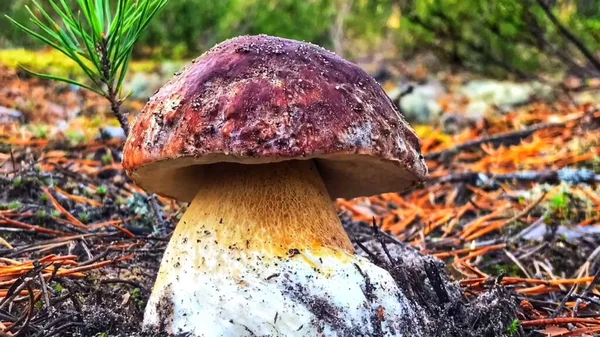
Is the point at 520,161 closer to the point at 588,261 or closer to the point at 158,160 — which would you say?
the point at 588,261

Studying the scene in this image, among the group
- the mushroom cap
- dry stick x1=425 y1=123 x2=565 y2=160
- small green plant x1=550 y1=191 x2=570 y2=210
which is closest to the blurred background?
dry stick x1=425 y1=123 x2=565 y2=160

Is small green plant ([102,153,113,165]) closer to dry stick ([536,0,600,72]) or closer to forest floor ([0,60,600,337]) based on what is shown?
forest floor ([0,60,600,337])

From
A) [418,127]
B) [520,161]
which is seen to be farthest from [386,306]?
[418,127]

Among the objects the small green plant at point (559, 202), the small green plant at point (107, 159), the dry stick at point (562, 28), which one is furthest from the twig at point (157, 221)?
the dry stick at point (562, 28)

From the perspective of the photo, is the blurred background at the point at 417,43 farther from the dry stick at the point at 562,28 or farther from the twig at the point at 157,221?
the twig at the point at 157,221

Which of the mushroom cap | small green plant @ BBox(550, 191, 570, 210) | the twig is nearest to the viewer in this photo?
the mushroom cap

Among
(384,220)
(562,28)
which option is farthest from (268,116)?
(562,28)

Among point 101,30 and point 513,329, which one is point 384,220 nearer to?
point 513,329
